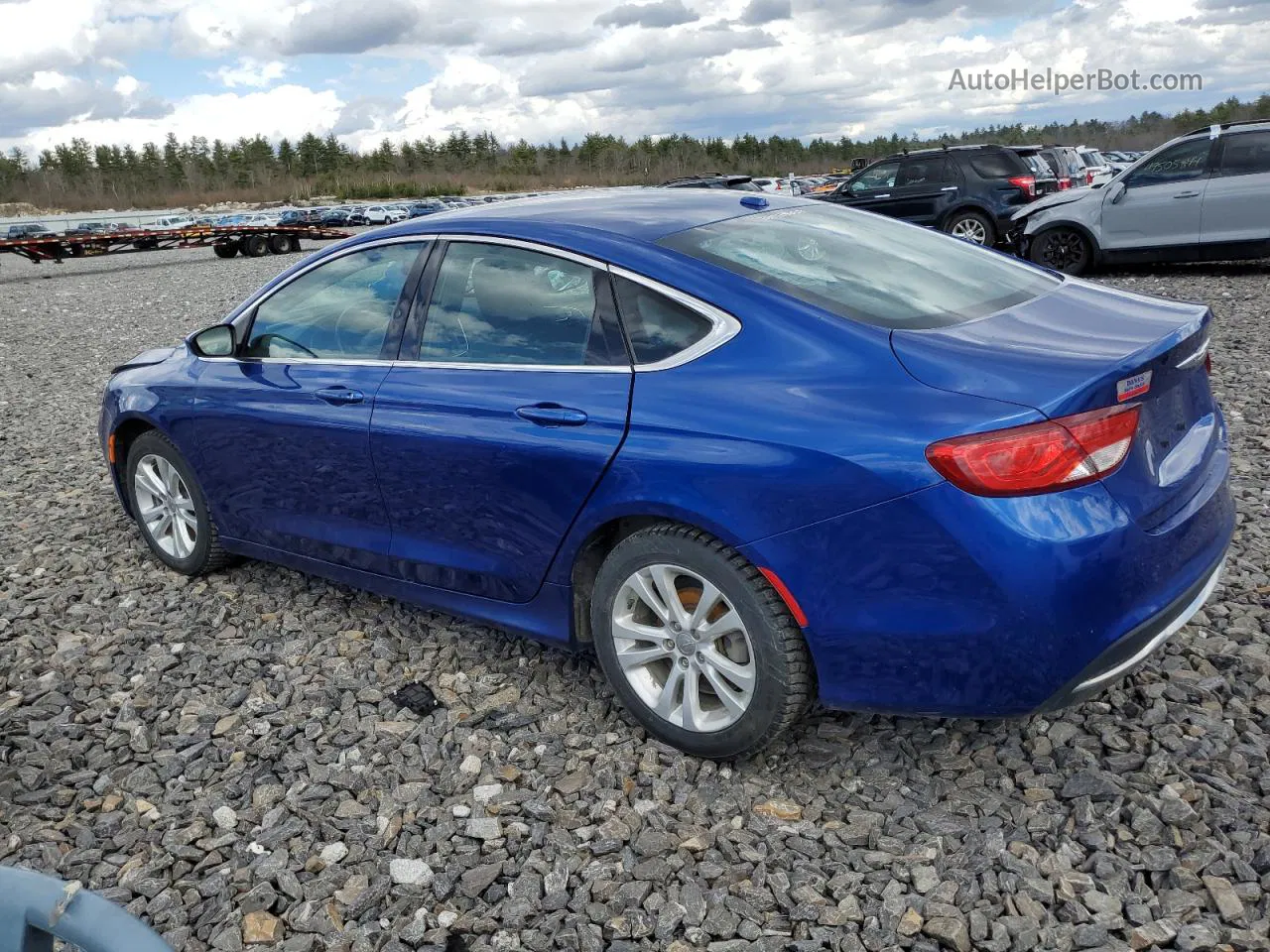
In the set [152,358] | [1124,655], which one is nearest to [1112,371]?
[1124,655]

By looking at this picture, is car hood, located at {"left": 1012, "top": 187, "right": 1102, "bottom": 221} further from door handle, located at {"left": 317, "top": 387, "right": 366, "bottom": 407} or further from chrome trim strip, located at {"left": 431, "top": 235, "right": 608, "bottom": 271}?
door handle, located at {"left": 317, "top": 387, "right": 366, "bottom": 407}

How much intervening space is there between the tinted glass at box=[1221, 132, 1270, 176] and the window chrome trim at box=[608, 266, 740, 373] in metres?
10.9

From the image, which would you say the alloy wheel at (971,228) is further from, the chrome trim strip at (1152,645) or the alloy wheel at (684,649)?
the alloy wheel at (684,649)

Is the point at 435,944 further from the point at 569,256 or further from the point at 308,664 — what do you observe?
the point at 569,256

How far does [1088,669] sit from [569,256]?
191 centimetres

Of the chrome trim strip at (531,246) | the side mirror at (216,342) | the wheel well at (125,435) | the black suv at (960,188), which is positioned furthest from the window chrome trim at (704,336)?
the black suv at (960,188)

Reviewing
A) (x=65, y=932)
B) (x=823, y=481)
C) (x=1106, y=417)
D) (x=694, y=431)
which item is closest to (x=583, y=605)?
(x=694, y=431)

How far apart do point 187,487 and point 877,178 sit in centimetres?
1373

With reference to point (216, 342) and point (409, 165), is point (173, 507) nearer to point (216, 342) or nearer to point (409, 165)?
point (216, 342)

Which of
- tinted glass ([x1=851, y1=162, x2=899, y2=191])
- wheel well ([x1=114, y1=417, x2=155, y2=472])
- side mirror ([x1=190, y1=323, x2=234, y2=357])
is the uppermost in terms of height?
side mirror ([x1=190, y1=323, x2=234, y2=357])

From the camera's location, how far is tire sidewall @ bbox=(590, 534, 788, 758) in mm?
2891

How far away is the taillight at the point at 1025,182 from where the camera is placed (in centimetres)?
1522

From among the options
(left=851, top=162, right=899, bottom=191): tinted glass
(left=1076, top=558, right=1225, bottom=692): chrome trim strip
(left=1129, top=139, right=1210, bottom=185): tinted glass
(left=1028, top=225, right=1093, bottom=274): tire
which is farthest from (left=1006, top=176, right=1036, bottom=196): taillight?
(left=1076, top=558, right=1225, bottom=692): chrome trim strip

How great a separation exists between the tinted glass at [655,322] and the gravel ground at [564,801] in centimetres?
124
